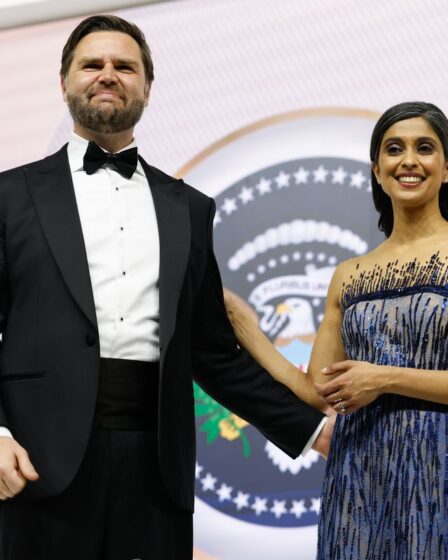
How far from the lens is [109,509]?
5.59 feet

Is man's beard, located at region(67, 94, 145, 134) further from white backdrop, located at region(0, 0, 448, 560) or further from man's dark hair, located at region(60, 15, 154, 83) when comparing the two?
white backdrop, located at region(0, 0, 448, 560)

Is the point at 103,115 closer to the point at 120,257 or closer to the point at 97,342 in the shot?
the point at 120,257

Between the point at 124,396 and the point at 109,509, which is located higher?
the point at 124,396

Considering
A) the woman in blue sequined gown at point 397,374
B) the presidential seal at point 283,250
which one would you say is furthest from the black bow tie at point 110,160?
the presidential seal at point 283,250

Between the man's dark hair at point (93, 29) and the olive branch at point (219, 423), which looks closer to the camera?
the man's dark hair at point (93, 29)

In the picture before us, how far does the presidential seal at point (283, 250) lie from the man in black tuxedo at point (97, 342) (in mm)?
930

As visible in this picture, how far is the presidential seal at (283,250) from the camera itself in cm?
Result: 278

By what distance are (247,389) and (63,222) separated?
553mm

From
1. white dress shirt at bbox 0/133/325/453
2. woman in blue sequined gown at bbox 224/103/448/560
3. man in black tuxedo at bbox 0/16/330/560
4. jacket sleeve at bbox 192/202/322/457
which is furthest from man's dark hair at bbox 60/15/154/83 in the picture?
woman in blue sequined gown at bbox 224/103/448/560

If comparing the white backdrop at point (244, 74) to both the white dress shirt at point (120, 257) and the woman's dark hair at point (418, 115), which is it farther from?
the white dress shirt at point (120, 257)

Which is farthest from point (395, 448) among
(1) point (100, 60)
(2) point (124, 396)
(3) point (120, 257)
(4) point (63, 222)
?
(1) point (100, 60)

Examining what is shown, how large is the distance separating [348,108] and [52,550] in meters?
1.68

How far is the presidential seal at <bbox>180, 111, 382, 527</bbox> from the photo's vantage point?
2775 mm

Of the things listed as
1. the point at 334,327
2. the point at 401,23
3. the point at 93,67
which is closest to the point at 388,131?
the point at 334,327
